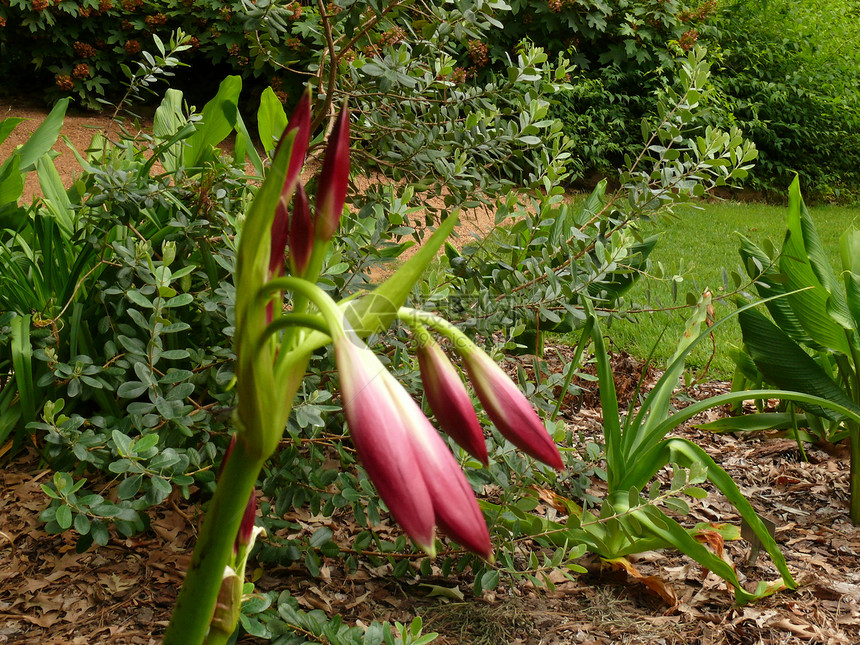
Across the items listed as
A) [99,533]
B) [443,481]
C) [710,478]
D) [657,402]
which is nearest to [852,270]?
[657,402]

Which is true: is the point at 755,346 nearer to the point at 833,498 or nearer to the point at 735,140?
the point at 833,498

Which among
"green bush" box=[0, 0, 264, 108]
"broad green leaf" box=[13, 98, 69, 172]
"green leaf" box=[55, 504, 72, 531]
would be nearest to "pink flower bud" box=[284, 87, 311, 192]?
"green leaf" box=[55, 504, 72, 531]

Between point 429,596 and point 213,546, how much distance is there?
141cm

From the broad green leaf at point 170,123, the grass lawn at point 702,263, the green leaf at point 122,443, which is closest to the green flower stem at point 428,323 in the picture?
the green leaf at point 122,443

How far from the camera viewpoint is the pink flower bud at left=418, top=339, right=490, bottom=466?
1.71ft

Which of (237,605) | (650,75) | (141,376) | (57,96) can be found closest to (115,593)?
(141,376)

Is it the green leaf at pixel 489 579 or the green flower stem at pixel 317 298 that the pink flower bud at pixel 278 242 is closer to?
the green flower stem at pixel 317 298

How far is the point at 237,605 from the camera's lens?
0.74 m

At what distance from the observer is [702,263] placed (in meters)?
5.43

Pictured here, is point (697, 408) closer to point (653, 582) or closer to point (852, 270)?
point (653, 582)

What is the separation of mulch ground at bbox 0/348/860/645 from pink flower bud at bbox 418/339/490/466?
4.46ft

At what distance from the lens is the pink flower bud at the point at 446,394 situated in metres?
0.52

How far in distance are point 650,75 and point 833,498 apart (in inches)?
259

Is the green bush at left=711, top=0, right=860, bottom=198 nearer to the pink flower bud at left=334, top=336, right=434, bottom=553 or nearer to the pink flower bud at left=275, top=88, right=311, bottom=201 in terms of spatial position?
the pink flower bud at left=275, top=88, right=311, bottom=201
